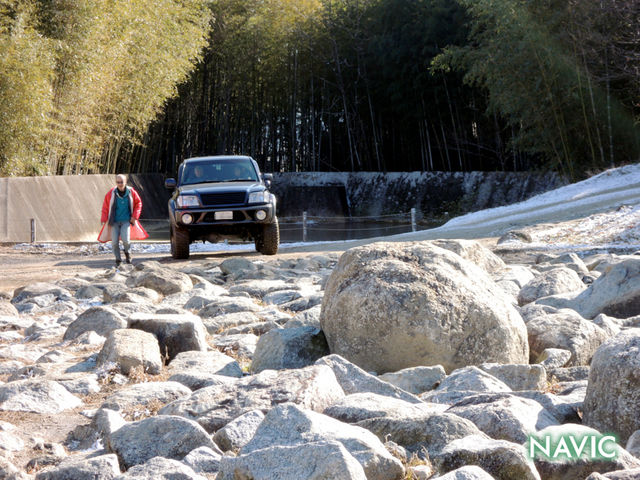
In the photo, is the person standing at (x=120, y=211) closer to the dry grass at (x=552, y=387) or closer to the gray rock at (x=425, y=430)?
the dry grass at (x=552, y=387)

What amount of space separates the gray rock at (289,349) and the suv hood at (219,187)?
877 centimetres

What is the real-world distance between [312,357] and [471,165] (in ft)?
89.4

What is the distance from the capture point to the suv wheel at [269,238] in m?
14.6

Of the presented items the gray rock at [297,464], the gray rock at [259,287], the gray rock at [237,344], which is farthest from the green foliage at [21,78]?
the gray rock at [297,464]

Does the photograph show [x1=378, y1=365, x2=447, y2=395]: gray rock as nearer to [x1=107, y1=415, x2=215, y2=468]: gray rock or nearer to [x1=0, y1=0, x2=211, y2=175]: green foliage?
[x1=107, y1=415, x2=215, y2=468]: gray rock

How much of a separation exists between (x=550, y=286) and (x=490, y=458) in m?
4.76

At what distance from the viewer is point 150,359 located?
5.27 m

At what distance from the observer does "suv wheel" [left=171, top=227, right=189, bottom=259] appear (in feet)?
46.8

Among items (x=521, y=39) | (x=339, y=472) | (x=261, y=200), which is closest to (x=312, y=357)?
(x=339, y=472)

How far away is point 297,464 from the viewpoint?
269cm

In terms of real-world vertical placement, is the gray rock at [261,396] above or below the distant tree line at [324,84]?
below

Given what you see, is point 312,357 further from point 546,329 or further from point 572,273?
point 572,273

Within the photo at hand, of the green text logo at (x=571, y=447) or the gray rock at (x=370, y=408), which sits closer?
the green text logo at (x=571, y=447)

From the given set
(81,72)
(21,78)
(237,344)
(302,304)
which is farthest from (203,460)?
(81,72)
